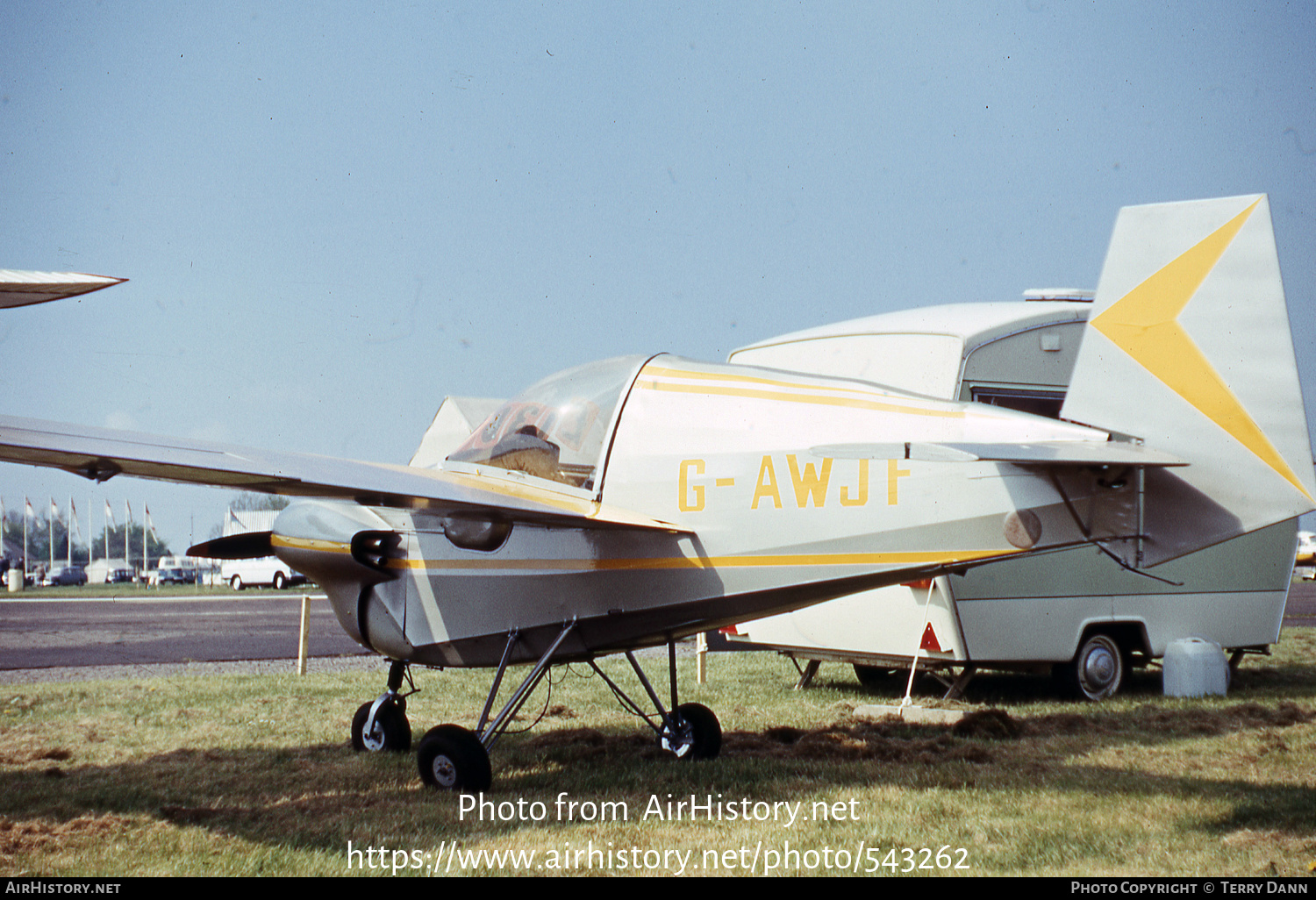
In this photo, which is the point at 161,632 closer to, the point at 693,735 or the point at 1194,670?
the point at 693,735

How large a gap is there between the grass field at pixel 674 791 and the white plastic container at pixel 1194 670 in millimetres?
203

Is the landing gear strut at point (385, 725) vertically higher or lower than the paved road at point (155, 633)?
higher

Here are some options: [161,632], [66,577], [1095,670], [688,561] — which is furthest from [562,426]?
[66,577]

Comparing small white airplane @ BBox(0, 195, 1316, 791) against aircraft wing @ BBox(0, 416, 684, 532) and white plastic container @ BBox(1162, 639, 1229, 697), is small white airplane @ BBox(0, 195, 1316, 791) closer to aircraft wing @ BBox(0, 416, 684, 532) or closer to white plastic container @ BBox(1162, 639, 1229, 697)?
aircraft wing @ BBox(0, 416, 684, 532)

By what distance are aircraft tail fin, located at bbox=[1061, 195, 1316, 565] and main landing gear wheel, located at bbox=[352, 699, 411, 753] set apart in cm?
494

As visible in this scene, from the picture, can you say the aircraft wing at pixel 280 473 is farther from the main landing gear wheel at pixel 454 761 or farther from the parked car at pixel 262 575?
the parked car at pixel 262 575

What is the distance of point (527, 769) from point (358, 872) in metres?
2.34

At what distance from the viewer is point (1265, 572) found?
1062cm

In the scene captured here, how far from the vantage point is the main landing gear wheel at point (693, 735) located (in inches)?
267

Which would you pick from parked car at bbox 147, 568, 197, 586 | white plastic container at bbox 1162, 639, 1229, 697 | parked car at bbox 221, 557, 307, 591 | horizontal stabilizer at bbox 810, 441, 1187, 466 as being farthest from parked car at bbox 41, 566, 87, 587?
horizontal stabilizer at bbox 810, 441, 1187, 466

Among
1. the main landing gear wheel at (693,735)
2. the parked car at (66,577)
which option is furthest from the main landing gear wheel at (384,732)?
the parked car at (66,577)

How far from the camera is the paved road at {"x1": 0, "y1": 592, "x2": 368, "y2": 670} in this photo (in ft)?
45.9

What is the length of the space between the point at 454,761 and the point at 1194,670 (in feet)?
25.0
